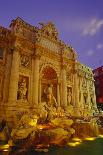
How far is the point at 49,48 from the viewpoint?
24.8m

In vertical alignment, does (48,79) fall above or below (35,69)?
below

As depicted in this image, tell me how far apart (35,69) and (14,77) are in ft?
11.9

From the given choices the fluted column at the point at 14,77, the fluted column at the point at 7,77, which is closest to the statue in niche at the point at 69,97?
the fluted column at the point at 14,77

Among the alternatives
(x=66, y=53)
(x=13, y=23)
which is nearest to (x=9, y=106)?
(x=13, y=23)

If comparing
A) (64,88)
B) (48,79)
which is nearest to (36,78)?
(48,79)

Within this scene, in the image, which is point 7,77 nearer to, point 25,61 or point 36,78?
point 25,61

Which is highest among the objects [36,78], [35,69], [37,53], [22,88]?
[37,53]

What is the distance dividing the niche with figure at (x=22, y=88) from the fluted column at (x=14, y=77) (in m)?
1.02

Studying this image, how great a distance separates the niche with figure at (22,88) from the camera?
19781mm

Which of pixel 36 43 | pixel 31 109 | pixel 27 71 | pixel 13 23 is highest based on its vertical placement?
pixel 13 23

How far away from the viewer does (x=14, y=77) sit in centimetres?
1909

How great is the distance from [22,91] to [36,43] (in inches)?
277

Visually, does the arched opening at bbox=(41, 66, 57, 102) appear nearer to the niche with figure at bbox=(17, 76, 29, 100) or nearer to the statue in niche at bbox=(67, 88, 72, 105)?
the statue in niche at bbox=(67, 88, 72, 105)

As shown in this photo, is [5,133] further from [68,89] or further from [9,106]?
[68,89]
